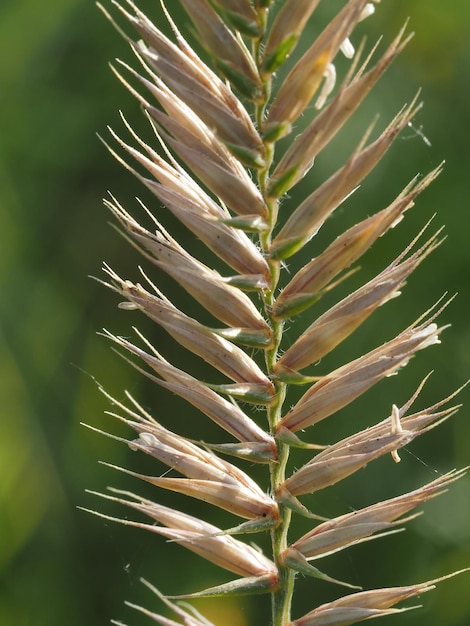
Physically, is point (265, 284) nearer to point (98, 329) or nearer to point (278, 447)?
point (278, 447)

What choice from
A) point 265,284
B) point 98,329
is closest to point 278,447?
point 265,284

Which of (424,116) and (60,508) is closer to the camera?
(60,508)

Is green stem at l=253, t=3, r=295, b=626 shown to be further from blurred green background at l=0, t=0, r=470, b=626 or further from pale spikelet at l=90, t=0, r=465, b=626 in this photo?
blurred green background at l=0, t=0, r=470, b=626

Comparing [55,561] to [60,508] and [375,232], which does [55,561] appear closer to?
[60,508]

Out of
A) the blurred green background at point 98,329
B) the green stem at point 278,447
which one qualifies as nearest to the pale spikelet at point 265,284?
the green stem at point 278,447

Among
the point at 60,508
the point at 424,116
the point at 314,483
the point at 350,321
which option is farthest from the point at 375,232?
the point at 424,116

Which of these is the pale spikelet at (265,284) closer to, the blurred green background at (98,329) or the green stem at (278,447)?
the green stem at (278,447)

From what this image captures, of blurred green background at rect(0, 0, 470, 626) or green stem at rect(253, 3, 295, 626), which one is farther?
blurred green background at rect(0, 0, 470, 626)

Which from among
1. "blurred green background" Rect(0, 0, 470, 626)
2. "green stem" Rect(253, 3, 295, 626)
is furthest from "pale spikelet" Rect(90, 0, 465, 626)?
"blurred green background" Rect(0, 0, 470, 626)
